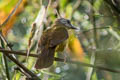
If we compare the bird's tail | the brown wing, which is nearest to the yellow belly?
the brown wing

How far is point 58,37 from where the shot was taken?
2.86m

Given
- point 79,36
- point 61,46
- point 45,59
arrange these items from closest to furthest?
point 45,59, point 61,46, point 79,36

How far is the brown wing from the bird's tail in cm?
8

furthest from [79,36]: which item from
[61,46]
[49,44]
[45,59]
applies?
[45,59]

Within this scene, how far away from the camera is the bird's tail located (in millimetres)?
2498

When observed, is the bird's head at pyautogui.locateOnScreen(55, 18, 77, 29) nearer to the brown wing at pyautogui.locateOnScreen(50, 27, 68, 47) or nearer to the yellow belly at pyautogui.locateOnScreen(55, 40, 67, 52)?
the brown wing at pyautogui.locateOnScreen(50, 27, 68, 47)

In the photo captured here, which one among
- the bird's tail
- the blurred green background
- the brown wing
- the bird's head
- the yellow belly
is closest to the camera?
the blurred green background

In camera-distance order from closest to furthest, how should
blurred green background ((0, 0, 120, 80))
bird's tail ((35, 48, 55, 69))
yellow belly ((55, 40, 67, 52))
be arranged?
blurred green background ((0, 0, 120, 80)), bird's tail ((35, 48, 55, 69)), yellow belly ((55, 40, 67, 52))

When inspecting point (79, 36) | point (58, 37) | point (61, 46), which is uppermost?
point (58, 37)

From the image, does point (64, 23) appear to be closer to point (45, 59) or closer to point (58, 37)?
point (58, 37)

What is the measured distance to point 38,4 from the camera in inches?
206

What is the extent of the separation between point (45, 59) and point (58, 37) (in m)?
0.35

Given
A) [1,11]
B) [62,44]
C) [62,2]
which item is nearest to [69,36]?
[62,44]

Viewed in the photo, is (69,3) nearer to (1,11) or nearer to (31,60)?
(1,11)
